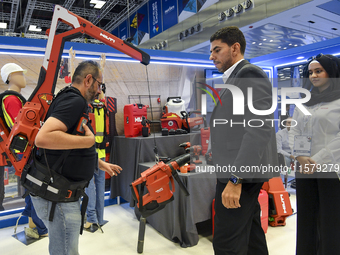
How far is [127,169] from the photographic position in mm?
3873

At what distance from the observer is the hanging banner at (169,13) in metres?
9.36

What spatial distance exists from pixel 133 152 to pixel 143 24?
9.15 metres

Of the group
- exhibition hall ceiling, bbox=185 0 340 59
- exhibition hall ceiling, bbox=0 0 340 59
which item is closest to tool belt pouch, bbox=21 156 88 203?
exhibition hall ceiling, bbox=0 0 340 59

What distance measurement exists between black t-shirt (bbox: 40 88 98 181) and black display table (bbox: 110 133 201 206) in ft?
6.75

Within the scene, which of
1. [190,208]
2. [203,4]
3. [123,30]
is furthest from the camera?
[123,30]

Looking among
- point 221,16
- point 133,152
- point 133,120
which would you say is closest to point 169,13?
point 221,16

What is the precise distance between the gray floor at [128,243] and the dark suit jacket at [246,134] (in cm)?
157

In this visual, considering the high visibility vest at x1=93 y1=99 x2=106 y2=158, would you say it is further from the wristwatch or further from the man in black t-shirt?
the wristwatch

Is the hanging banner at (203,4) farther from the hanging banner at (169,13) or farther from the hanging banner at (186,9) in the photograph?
the hanging banner at (169,13)

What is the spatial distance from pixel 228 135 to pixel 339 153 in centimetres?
92

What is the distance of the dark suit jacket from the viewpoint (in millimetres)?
1387

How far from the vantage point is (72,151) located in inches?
59.9

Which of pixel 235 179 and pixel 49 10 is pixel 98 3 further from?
pixel 235 179

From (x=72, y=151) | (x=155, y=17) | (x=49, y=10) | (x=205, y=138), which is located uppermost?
(x=49, y=10)
